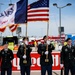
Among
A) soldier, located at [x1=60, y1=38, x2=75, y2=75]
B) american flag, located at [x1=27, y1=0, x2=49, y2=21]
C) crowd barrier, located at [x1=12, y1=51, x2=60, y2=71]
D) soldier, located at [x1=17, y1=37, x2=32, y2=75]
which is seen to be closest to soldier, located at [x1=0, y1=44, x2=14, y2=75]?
soldier, located at [x1=17, y1=37, x2=32, y2=75]

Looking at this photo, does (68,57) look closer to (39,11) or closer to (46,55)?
(46,55)

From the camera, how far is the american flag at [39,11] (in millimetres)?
13430

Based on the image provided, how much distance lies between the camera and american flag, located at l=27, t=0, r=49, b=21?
529 inches

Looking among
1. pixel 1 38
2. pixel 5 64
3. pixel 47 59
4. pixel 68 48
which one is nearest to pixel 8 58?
pixel 5 64

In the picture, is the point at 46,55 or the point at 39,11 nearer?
the point at 46,55

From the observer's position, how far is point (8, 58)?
12.4 metres

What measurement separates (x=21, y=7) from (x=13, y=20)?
0.70 meters

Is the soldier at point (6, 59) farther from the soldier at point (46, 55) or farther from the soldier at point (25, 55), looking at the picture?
the soldier at point (46, 55)

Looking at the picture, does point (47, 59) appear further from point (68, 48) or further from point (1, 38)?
point (1, 38)

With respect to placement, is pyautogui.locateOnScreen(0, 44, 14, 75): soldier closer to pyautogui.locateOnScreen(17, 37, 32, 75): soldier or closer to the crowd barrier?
pyautogui.locateOnScreen(17, 37, 32, 75): soldier

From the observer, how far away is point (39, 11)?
13.5 meters

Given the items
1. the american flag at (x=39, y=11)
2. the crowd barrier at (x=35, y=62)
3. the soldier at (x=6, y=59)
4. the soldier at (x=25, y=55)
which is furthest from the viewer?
the crowd barrier at (x=35, y=62)

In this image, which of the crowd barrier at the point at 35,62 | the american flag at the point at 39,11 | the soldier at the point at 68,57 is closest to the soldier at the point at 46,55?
the soldier at the point at 68,57

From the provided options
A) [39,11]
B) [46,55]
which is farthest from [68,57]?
[39,11]
